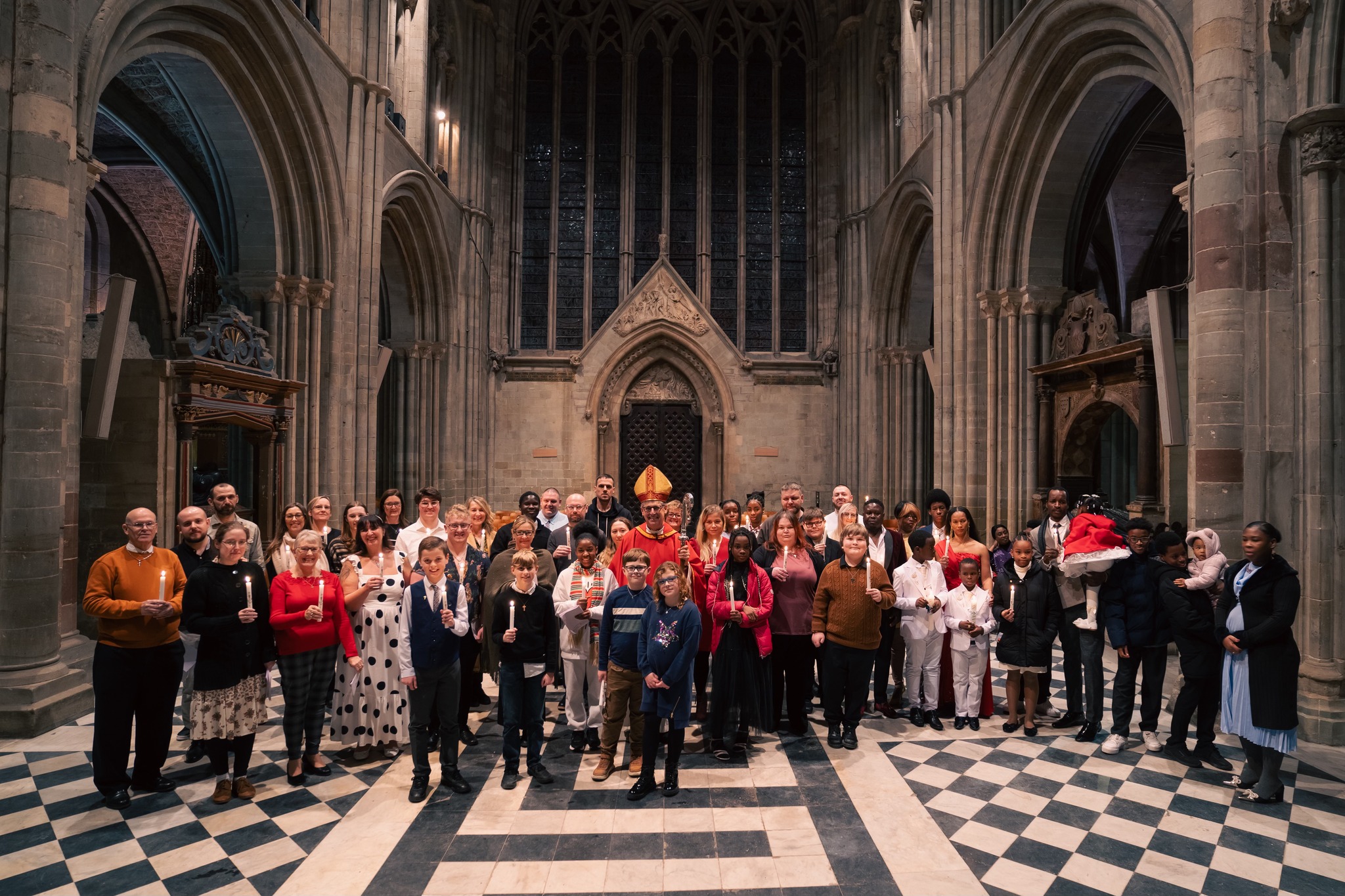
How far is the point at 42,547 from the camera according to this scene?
529cm

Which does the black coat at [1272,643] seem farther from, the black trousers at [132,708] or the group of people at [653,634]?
the black trousers at [132,708]

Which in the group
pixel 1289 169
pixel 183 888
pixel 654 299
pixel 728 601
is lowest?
pixel 183 888

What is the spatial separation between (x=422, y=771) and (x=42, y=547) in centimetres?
349

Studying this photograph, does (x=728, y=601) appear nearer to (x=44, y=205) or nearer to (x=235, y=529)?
(x=235, y=529)

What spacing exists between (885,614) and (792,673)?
934 millimetres

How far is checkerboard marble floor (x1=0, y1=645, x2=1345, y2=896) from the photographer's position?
11.5 ft

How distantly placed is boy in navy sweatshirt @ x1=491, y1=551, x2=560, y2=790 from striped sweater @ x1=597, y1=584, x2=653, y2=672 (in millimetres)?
337

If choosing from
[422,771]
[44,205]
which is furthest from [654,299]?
[422,771]

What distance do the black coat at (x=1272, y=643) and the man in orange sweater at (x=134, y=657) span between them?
6333 millimetres

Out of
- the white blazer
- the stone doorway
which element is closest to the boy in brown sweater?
the white blazer

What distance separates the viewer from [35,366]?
5234 millimetres

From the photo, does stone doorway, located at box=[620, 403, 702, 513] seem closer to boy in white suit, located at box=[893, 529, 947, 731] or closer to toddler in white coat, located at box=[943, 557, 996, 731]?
boy in white suit, located at box=[893, 529, 947, 731]

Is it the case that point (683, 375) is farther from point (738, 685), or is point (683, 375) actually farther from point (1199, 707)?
point (1199, 707)

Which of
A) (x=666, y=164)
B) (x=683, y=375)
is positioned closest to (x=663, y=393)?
(x=683, y=375)
